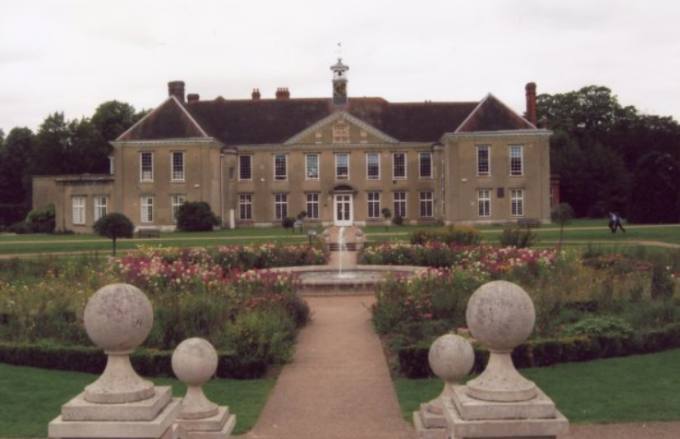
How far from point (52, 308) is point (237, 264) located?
8765 mm

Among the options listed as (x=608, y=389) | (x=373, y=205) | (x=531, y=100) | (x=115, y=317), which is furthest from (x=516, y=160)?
(x=115, y=317)

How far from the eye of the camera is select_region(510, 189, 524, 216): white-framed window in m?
50.8

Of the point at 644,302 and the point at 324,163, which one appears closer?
the point at 644,302

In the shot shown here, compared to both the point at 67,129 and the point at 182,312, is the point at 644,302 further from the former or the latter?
the point at 67,129

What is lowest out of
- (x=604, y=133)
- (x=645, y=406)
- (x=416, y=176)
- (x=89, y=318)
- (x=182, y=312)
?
(x=645, y=406)

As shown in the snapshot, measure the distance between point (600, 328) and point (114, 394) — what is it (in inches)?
304

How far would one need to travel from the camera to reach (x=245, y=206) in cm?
5534

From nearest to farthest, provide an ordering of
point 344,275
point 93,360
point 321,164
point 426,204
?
point 93,360 → point 344,275 → point 321,164 → point 426,204

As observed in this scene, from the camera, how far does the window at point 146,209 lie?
5134 centimetres

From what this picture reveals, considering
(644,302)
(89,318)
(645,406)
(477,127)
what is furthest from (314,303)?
(477,127)

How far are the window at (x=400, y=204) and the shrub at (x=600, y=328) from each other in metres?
43.6

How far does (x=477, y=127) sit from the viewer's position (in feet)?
165

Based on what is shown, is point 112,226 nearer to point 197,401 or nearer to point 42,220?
point 197,401

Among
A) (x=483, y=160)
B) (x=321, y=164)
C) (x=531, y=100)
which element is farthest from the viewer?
(x=321, y=164)
